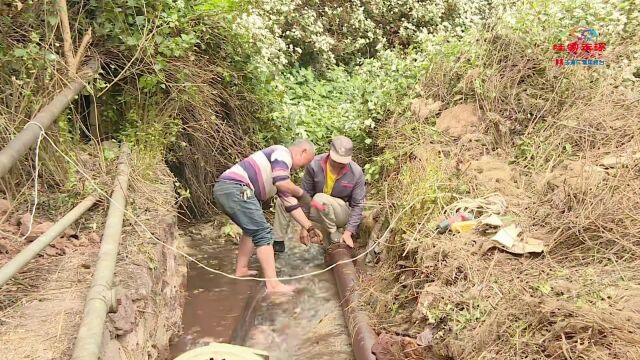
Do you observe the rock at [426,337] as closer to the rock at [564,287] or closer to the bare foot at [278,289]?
the rock at [564,287]

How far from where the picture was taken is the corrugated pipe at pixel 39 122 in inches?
123

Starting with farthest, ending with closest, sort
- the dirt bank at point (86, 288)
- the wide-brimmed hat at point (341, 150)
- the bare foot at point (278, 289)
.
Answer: the wide-brimmed hat at point (341, 150) < the bare foot at point (278, 289) < the dirt bank at point (86, 288)

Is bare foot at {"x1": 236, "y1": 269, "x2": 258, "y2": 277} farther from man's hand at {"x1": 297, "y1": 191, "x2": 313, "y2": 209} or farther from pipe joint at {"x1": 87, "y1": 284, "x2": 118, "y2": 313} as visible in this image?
pipe joint at {"x1": 87, "y1": 284, "x2": 118, "y2": 313}

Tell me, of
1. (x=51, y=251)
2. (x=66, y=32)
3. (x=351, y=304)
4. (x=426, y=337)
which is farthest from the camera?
(x=66, y=32)

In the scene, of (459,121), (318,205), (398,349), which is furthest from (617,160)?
(318,205)

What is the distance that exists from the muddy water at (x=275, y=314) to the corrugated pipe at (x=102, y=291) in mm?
1211

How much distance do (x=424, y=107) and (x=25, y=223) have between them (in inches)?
179

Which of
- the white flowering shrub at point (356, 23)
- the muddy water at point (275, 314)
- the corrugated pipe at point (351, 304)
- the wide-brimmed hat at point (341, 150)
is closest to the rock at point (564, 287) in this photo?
the corrugated pipe at point (351, 304)

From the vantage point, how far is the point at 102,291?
2959mm

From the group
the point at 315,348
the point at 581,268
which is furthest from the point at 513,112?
the point at 315,348

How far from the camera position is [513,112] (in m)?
6.16

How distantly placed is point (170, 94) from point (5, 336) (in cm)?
407

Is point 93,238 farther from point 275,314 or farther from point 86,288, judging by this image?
point 275,314

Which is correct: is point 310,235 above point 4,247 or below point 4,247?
below
